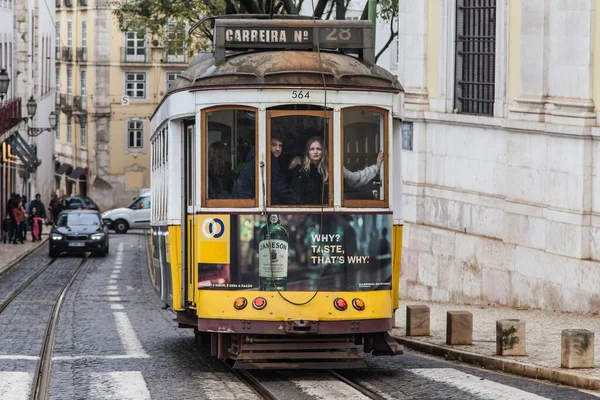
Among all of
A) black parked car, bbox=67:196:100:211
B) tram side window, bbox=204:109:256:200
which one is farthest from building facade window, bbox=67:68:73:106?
tram side window, bbox=204:109:256:200

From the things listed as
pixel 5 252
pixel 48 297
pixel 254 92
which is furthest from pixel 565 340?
pixel 5 252

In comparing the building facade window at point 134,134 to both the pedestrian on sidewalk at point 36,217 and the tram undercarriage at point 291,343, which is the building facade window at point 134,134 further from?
the tram undercarriage at point 291,343

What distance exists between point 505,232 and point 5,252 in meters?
24.8

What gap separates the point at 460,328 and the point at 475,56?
346 inches

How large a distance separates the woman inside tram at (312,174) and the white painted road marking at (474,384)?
217 cm

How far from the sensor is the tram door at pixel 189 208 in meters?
14.6

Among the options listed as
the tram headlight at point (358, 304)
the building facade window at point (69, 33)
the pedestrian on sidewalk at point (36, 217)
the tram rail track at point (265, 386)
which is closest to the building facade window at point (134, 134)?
the building facade window at point (69, 33)

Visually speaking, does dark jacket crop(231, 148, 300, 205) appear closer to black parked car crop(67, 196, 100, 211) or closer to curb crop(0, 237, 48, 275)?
curb crop(0, 237, 48, 275)

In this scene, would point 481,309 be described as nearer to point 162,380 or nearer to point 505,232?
point 505,232

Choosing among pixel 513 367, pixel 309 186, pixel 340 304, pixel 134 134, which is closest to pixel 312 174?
pixel 309 186

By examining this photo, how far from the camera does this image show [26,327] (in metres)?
21.6

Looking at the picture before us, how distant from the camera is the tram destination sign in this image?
14.8 m

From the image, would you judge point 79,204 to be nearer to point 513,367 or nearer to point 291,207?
point 513,367

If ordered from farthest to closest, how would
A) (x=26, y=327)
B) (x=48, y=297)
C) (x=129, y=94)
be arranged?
(x=129, y=94) < (x=48, y=297) < (x=26, y=327)
